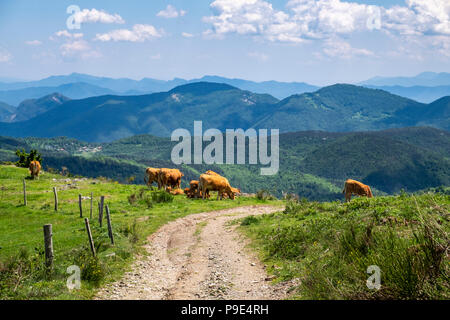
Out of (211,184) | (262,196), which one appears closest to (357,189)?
(262,196)

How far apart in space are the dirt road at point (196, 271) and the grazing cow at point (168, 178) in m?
14.1

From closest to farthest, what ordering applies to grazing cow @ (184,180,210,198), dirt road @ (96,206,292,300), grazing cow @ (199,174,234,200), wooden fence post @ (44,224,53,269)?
dirt road @ (96,206,292,300)
wooden fence post @ (44,224,53,269)
grazing cow @ (199,174,234,200)
grazing cow @ (184,180,210,198)

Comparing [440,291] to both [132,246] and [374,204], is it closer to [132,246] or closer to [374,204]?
[374,204]

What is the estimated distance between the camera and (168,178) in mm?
33125

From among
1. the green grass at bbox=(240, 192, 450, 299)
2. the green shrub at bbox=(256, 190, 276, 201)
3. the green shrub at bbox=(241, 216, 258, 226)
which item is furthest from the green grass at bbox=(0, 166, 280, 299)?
the green grass at bbox=(240, 192, 450, 299)

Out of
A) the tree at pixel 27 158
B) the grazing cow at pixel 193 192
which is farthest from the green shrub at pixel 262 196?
the tree at pixel 27 158

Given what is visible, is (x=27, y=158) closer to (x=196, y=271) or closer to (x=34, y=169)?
(x=34, y=169)

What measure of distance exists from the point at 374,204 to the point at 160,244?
909 centimetres

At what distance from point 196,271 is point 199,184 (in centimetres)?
1703

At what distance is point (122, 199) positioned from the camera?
27359 millimetres

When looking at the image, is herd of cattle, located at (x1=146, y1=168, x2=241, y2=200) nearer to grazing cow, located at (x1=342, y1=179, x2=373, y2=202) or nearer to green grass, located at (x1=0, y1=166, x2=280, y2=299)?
green grass, located at (x1=0, y1=166, x2=280, y2=299)

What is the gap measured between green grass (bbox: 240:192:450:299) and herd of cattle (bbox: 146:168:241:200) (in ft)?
41.4

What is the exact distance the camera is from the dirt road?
32.0 feet
